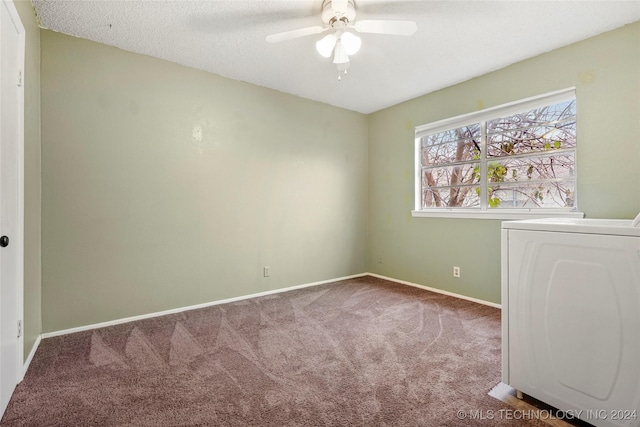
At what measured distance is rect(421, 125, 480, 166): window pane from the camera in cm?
344

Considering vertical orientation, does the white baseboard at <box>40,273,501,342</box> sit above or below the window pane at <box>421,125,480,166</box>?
below

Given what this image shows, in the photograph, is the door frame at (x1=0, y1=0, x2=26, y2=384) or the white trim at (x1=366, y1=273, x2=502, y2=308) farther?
the white trim at (x1=366, y1=273, x2=502, y2=308)

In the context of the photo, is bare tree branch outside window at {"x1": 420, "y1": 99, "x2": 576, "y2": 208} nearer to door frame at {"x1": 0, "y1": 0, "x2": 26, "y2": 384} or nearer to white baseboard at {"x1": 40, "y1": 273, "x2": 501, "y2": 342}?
white baseboard at {"x1": 40, "y1": 273, "x2": 501, "y2": 342}

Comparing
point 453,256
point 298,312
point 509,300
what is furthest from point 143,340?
point 453,256

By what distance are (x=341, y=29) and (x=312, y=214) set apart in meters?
2.29

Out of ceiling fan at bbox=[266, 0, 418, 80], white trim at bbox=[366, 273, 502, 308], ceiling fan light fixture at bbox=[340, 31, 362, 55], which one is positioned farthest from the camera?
white trim at bbox=[366, 273, 502, 308]

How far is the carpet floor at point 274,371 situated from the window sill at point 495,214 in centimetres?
96

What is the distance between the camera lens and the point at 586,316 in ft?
4.42

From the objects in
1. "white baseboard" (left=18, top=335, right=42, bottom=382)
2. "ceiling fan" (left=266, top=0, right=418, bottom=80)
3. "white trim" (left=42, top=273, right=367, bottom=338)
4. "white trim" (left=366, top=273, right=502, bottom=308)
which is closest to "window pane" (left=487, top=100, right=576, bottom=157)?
"white trim" (left=366, top=273, right=502, bottom=308)

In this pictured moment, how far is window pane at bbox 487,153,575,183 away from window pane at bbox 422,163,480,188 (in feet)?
0.57

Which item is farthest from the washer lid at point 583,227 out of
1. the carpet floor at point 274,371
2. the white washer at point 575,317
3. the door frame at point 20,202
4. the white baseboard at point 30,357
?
the white baseboard at point 30,357

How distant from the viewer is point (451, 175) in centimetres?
→ 368

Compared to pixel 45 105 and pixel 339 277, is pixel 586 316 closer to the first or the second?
pixel 339 277

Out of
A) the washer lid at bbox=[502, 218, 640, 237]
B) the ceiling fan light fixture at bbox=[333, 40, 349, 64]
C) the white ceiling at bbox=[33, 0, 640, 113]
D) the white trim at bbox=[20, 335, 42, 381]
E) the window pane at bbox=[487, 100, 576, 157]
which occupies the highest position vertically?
the white ceiling at bbox=[33, 0, 640, 113]
